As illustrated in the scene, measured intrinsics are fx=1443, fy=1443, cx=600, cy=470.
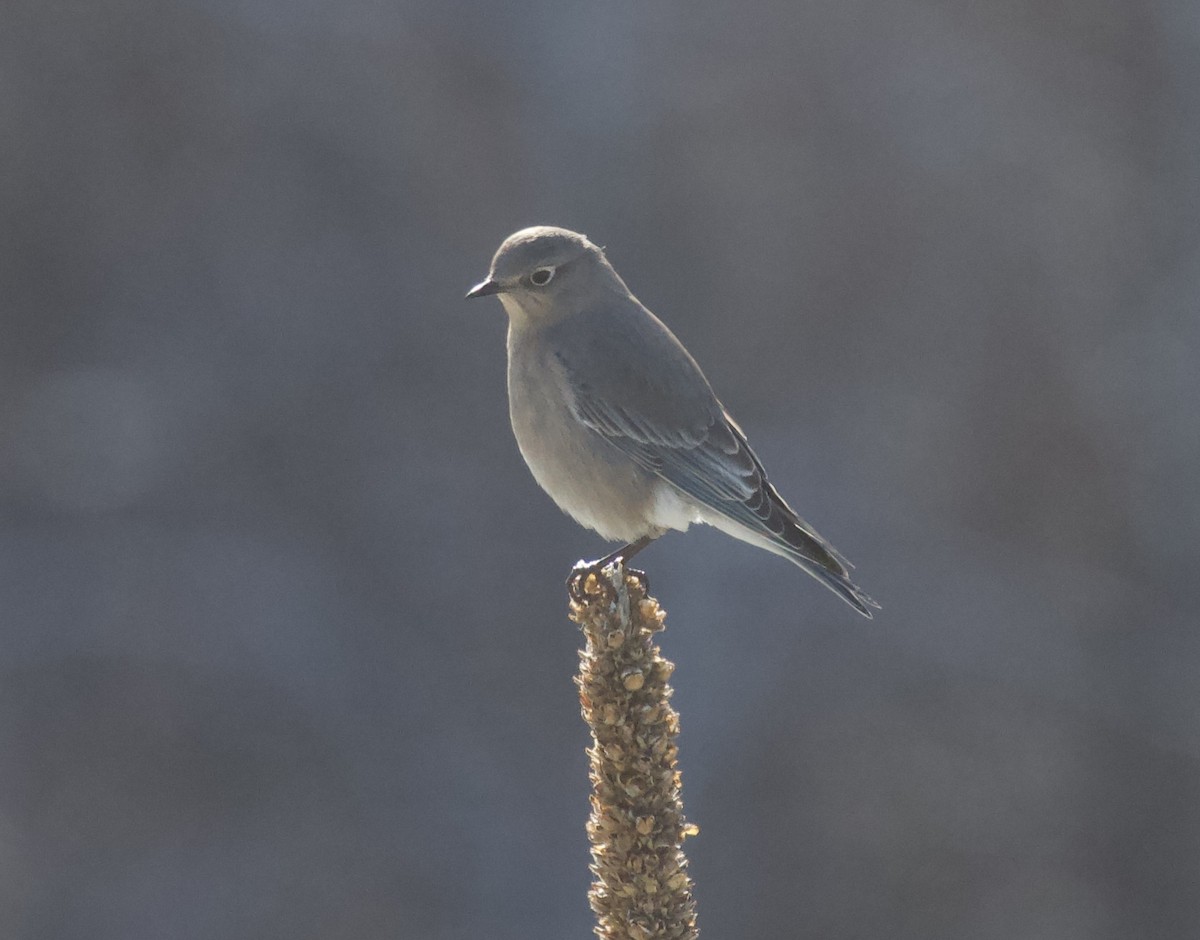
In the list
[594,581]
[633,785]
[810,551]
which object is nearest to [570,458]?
[810,551]

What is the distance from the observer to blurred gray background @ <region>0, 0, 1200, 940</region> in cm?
1062

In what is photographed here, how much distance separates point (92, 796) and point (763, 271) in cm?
663

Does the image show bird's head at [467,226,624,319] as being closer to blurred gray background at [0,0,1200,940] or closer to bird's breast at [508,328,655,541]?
bird's breast at [508,328,655,541]

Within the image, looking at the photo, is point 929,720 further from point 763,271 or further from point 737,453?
point 737,453

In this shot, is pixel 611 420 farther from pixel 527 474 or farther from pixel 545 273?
pixel 527 474

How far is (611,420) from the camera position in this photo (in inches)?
204

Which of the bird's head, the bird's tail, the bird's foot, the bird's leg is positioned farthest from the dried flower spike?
the bird's head

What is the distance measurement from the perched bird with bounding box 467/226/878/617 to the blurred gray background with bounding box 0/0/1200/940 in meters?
5.91

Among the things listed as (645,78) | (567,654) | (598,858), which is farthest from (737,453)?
(645,78)

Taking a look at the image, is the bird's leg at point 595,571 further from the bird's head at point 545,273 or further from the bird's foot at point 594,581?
the bird's head at point 545,273

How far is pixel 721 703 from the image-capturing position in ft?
37.1

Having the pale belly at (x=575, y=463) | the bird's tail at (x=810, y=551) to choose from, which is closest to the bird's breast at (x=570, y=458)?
the pale belly at (x=575, y=463)

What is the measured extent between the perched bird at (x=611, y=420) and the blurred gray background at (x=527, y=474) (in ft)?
19.4

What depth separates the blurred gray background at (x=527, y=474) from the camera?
34.8 feet
